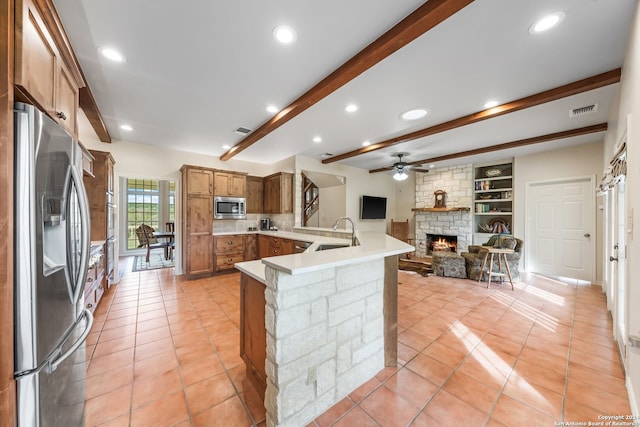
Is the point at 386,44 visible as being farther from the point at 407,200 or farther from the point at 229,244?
the point at 407,200

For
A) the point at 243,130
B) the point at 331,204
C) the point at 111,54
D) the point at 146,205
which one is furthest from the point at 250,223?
the point at 146,205

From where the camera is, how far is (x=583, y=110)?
9.93ft

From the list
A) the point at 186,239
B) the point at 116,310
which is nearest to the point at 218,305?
the point at 116,310

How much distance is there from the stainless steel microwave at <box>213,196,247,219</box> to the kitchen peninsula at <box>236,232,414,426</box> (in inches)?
133

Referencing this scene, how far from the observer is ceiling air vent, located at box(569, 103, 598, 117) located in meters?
2.93

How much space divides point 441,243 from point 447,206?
3.34 ft

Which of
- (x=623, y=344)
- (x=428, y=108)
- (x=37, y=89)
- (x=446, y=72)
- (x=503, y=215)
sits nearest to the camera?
(x=37, y=89)

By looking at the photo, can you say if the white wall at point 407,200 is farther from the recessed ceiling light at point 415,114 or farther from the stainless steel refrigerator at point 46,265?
the stainless steel refrigerator at point 46,265

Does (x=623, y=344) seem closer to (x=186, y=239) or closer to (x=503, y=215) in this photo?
(x=503, y=215)

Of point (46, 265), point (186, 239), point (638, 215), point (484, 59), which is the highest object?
point (484, 59)

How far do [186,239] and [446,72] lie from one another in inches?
187

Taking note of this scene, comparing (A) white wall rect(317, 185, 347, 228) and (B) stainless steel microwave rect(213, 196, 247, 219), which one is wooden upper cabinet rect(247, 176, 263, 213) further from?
(A) white wall rect(317, 185, 347, 228)

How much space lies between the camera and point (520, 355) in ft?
7.00

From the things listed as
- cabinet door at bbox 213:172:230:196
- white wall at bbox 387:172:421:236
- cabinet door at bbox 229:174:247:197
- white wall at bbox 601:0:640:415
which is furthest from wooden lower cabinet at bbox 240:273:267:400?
white wall at bbox 387:172:421:236
